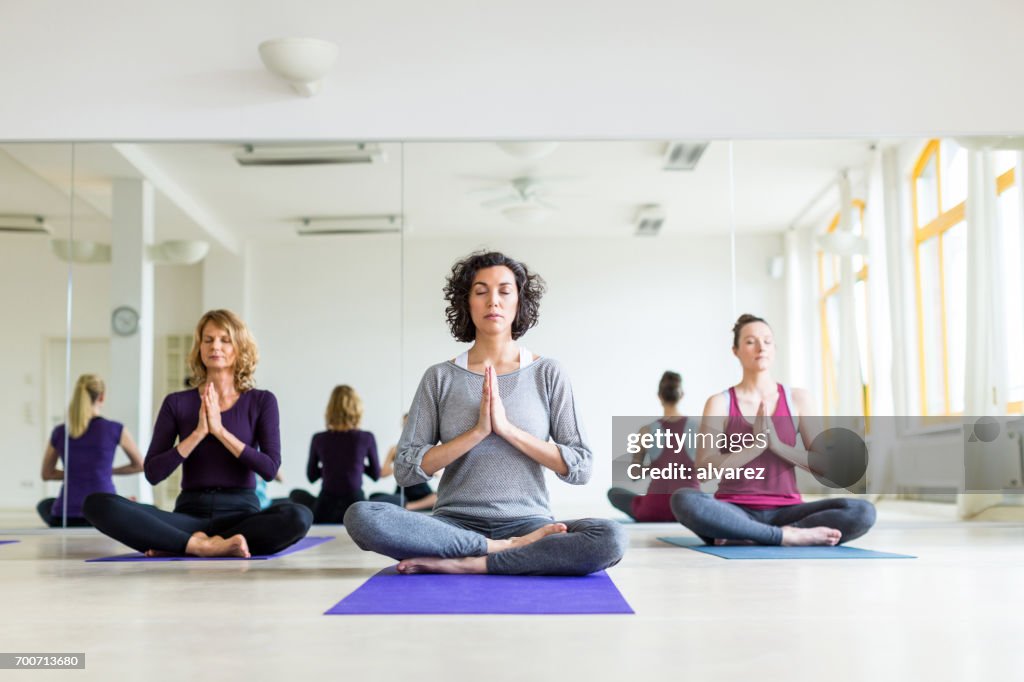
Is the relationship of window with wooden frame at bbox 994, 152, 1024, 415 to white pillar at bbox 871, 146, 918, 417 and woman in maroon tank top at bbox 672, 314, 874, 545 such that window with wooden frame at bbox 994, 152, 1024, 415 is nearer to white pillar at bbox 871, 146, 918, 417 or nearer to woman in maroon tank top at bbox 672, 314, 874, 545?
white pillar at bbox 871, 146, 918, 417

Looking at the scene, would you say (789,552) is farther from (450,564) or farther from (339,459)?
(339,459)

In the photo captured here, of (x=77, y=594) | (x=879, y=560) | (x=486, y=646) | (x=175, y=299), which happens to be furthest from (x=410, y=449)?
(x=175, y=299)

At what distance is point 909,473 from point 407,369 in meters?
2.60

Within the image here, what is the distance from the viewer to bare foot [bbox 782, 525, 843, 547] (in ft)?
12.7

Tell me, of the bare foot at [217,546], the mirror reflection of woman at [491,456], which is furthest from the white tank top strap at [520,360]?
the bare foot at [217,546]

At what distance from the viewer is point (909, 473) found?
18.0 ft

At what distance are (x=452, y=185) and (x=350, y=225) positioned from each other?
562 mm

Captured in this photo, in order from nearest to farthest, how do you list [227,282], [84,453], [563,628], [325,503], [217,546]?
[563,628] < [217,546] < [325,503] < [84,453] < [227,282]

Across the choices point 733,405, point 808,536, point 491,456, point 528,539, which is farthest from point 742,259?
point 528,539

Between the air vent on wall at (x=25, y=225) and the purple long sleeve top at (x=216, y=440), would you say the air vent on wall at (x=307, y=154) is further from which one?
the purple long sleeve top at (x=216, y=440)

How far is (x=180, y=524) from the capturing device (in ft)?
11.9

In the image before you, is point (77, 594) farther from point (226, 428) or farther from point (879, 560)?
point (879, 560)

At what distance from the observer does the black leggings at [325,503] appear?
5.29 metres

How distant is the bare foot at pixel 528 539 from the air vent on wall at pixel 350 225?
2930mm
